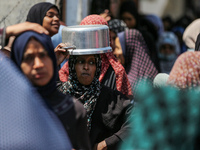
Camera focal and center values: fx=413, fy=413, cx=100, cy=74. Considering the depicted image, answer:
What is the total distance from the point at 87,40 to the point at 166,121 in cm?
123

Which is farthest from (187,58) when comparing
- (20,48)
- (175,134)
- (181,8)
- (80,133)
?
(181,8)

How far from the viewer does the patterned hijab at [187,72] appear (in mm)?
2238

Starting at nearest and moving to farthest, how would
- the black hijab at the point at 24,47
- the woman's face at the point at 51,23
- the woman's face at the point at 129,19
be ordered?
1. the black hijab at the point at 24,47
2. the woman's face at the point at 51,23
3. the woman's face at the point at 129,19

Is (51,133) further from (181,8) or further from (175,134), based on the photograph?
(181,8)

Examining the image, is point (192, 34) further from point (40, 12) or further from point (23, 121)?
point (23, 121)

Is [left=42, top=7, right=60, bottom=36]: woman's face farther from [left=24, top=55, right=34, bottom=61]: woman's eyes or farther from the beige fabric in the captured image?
[left=24, top=55, right=34, bottom=61]: woman's eyes

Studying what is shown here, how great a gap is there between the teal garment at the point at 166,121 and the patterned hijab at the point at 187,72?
1.02ft

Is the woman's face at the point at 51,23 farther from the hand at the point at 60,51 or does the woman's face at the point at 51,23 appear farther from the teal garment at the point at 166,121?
the teal garment at the point at 166,121

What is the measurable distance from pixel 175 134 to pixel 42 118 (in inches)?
26.6

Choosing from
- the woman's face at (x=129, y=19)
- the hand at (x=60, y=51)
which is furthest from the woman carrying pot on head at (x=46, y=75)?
the woman's face at (x=129, y=19)

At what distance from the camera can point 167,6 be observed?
16.9 m

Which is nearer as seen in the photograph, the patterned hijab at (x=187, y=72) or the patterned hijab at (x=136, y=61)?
→ the patterned hijab at (x=187, y=72)

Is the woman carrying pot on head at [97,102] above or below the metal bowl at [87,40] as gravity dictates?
below

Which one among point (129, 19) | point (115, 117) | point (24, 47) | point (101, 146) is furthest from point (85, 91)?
point (129, 19)
